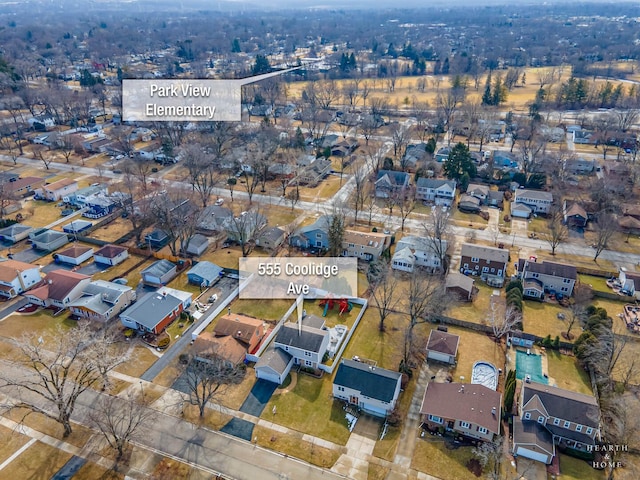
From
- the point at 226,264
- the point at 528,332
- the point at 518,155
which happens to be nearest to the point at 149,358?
the point at 226,264

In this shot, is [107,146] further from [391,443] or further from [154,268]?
[391,443]

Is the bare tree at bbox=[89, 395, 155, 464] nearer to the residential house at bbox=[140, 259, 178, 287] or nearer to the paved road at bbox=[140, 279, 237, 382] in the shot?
the paved road at bbox=[140, 279, 237, 382]

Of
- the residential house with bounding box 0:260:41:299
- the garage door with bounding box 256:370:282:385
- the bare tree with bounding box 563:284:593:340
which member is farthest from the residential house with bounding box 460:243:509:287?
the residential house with bounding box 0:260:41:299

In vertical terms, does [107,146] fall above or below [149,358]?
above

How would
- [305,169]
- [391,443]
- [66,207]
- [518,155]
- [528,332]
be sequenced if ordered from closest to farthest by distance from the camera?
[391,443], [528,332], [66,207], [305,169], [518,155]

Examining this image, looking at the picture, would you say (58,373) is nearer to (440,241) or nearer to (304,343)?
(304,343)

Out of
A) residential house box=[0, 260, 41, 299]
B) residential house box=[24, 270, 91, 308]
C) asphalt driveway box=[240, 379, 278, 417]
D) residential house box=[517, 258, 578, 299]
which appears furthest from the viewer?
residential house box=[517, 258, 578, 299]

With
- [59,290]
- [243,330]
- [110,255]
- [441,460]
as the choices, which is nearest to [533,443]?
[441,460]
